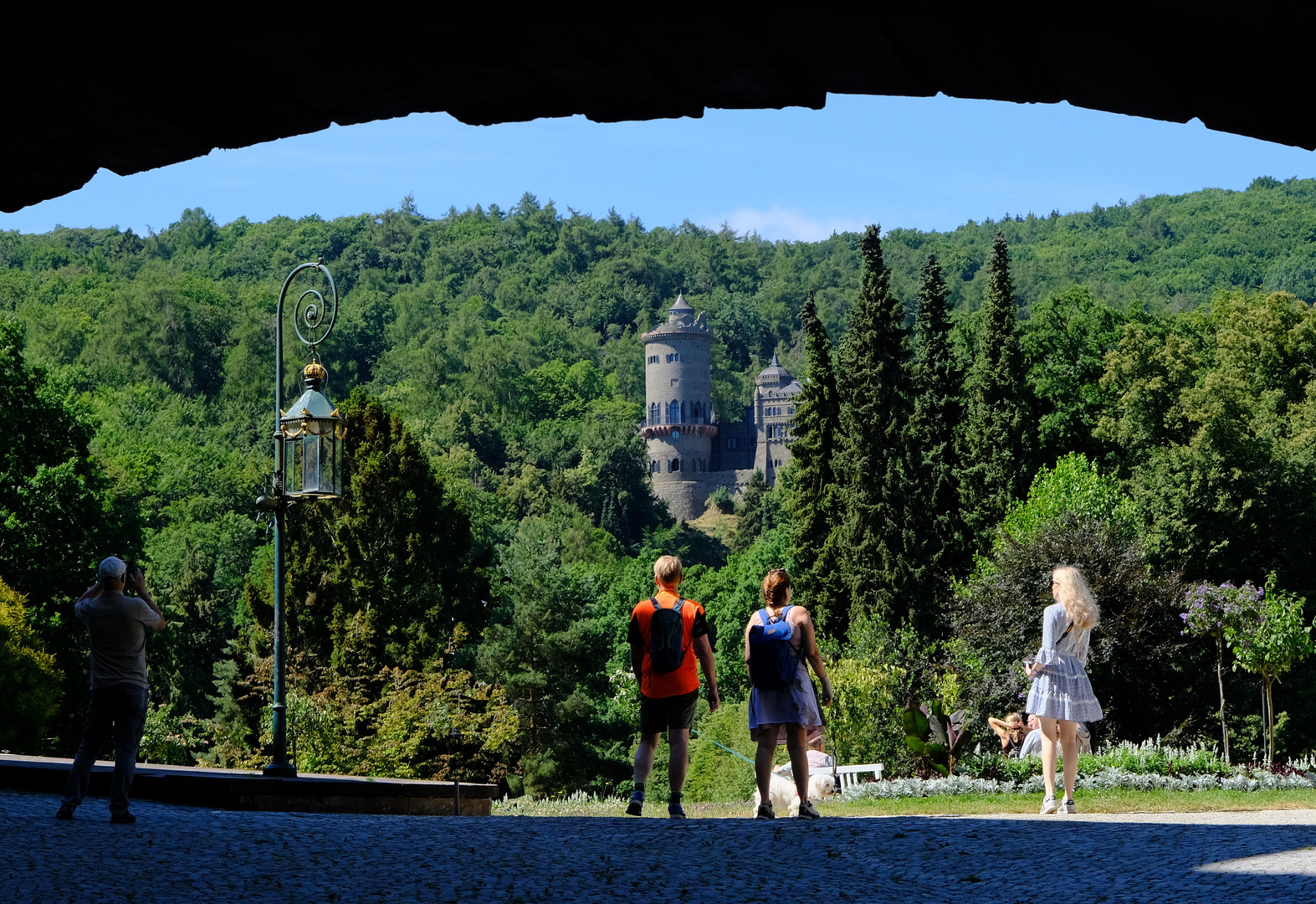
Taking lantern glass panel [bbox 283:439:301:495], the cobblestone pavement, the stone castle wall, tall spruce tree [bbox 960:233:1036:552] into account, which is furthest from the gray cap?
the stone castle wall

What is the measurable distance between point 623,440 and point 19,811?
10942 centimetres

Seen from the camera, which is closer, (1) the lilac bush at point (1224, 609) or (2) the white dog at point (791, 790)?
(2) the white dog at point (791, 790)

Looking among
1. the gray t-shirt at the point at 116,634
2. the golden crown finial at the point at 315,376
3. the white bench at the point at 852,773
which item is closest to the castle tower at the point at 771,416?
the white bench at the point at 852,773

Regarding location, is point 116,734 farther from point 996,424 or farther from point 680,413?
point 680,413

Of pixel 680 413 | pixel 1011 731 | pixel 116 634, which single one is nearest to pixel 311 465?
pixel 116 634

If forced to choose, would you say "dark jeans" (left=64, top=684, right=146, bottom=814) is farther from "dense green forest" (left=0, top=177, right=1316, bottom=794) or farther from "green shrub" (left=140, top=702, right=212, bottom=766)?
"green shrub" (left=140, top=702, right=212, bottom=766)

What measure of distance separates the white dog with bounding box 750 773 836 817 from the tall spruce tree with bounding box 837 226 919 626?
31.8m

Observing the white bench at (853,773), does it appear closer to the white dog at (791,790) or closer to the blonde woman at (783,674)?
the white dog at (791,790)

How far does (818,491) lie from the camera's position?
48.9 metres

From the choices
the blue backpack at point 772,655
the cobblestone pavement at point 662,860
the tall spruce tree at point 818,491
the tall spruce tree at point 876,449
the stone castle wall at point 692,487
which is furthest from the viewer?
the stone castle wall at point 692,487

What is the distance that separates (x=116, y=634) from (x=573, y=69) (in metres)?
6.62

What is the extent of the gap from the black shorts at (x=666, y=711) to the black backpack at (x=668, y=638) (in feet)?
0.72

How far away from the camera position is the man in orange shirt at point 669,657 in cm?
942

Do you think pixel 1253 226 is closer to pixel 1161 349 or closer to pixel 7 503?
pixel 1161 349
